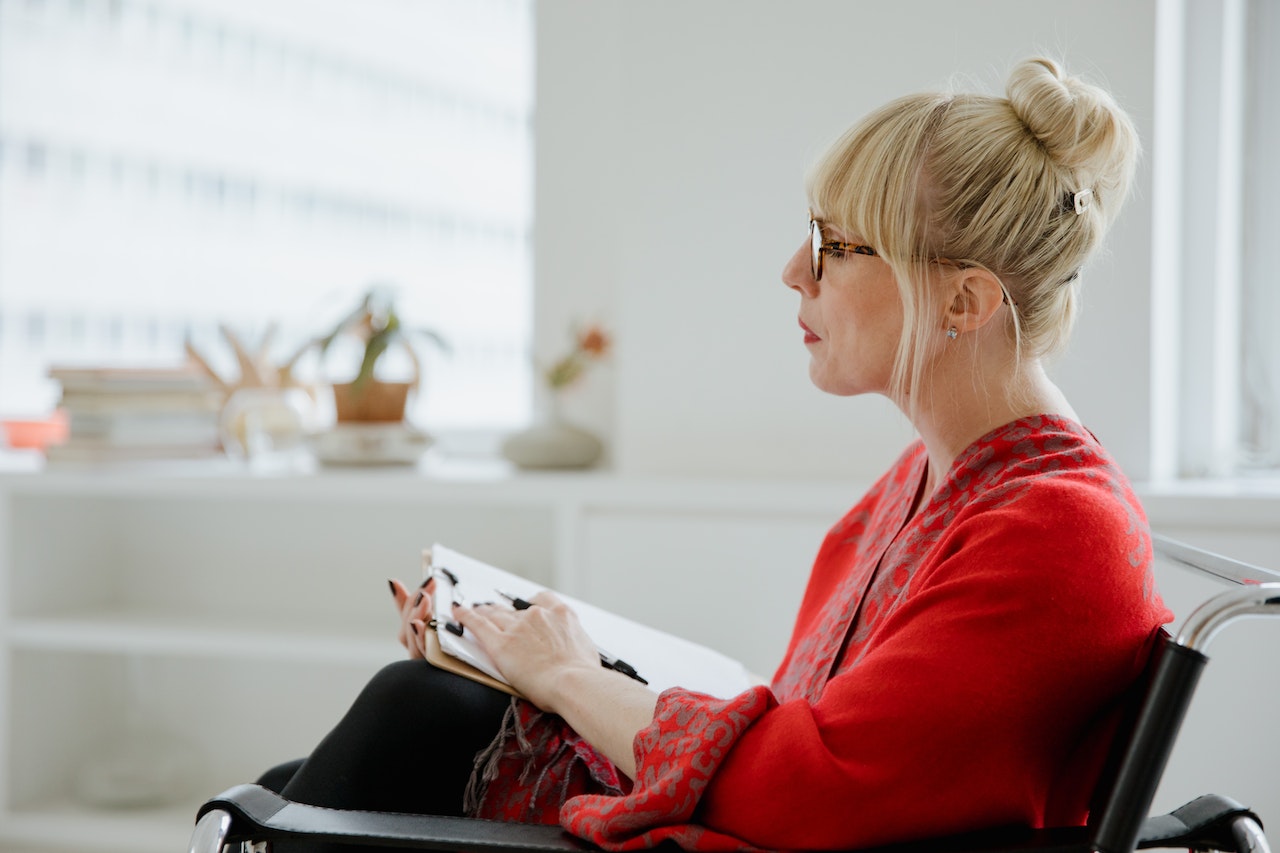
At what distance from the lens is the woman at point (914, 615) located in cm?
92

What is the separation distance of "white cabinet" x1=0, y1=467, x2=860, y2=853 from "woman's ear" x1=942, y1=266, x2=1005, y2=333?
829 millimetres

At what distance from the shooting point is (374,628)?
249 cm

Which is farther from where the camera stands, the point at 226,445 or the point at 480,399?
the point at 480,399

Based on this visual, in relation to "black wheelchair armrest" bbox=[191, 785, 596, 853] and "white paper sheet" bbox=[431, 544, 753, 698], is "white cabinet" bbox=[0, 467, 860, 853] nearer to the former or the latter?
"white paper sheet" bbox=[431, 544, 753, 698]

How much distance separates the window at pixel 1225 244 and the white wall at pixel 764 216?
0.74 ft

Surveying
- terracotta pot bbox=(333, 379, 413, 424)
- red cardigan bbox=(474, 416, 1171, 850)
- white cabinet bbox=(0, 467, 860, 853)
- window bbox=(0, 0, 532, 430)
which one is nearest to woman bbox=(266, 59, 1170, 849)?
red cardigan bbox=(474, 416, 1171, 850)

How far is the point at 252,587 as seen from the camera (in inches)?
107

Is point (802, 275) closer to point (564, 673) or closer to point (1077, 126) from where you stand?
point (1077, 126)

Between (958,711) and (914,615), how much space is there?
0.31ft

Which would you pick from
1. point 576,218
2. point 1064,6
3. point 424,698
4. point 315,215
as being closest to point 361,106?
point 315,215

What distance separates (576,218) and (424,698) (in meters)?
1.47

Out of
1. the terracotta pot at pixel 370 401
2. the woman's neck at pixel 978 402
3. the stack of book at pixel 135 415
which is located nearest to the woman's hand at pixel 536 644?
the woman's neck at pixel 978 402

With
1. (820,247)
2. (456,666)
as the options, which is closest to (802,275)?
(820,247)

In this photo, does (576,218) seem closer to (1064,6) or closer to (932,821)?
(1064,6)
